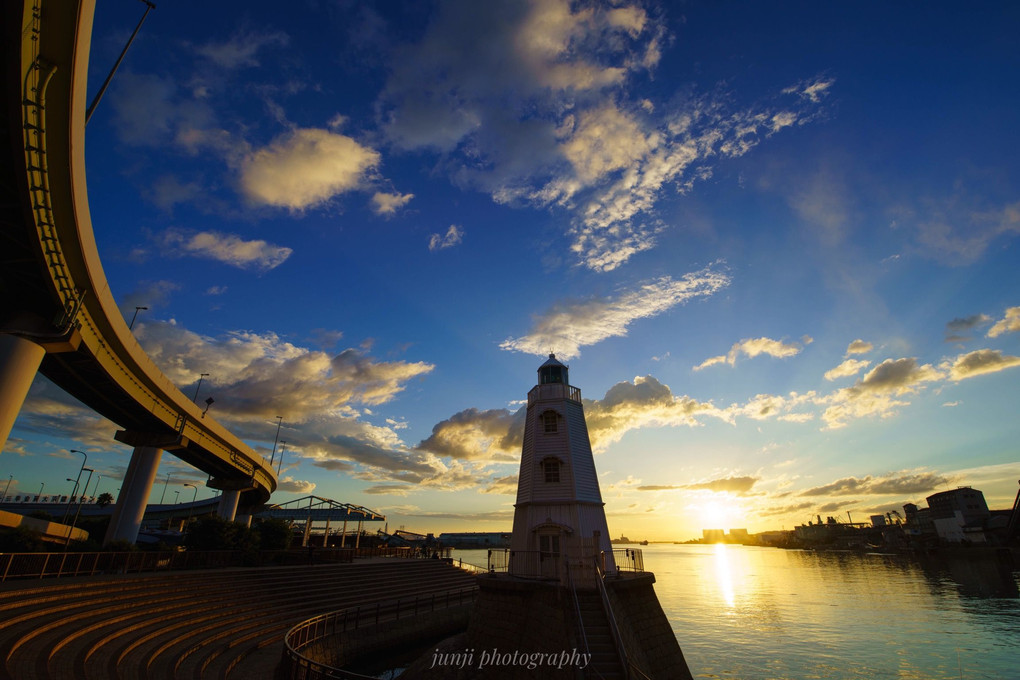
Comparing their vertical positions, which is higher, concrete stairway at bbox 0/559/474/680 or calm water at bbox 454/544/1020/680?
concrete stairway at bbox 0/559/474/680

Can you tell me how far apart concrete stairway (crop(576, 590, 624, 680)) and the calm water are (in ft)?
48.2

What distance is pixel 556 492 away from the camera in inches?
896

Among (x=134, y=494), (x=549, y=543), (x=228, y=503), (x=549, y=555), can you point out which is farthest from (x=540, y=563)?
(x=228, y=503)

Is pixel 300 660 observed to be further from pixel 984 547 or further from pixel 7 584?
pixel 984 547

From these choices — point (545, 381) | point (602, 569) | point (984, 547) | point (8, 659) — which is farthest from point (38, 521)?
point (984, 547)

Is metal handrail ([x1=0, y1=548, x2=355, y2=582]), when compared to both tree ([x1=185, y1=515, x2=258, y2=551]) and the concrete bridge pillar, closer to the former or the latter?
tree ([x1=185, y1=515, x2=258, y2=551])

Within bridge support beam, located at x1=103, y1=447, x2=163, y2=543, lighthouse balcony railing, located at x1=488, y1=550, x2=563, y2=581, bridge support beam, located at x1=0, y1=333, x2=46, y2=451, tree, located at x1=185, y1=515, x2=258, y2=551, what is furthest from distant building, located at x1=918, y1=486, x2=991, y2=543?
bridge support beam, located at x1=0, y1=333, x2=46, y2=451

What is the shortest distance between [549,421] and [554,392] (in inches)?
69.4

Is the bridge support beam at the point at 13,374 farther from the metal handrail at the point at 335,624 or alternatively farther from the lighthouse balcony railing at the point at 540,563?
the lighthouse balcony railing at the point at 540,563

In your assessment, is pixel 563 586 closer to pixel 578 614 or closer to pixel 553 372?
pixel 578 614

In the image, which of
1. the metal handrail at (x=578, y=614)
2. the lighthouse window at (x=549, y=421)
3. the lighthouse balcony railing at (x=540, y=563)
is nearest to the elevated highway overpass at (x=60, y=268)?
the lighthouse balcony railing at (x=540, y=563)

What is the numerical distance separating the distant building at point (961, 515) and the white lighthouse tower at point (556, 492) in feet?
478

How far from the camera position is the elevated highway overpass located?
951cm

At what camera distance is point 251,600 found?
20.9 m
